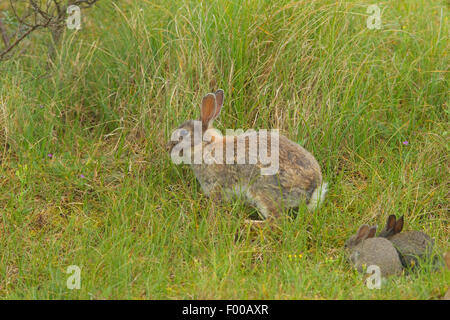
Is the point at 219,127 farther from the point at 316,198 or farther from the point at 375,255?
the point at 375,255

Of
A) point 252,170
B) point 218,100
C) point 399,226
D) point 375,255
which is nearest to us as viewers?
point 375,255

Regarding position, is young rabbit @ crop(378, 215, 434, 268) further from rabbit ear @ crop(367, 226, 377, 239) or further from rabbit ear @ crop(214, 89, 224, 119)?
rabbit ear @ crop(214, 89, 224, 119)

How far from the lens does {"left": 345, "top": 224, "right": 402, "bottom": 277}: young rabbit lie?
4.23 m

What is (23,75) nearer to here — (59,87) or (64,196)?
(59,87)

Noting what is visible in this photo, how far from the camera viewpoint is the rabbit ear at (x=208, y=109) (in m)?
4.82

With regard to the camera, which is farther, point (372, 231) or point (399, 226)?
point (399, 226)

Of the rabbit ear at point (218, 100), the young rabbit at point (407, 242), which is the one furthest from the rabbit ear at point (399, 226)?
the rabbit ear at point (218, 100)

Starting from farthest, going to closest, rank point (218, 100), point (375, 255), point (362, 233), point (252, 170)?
point (218, 100) → point (252, 170) → point (362, 233) → point (375, 255)

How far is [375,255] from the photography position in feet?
14.0

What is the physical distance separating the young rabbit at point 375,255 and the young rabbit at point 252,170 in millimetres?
517

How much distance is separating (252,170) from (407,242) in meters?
1.29

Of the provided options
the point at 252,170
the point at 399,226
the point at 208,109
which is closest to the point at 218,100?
the point at 208,109

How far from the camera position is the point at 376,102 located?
19.1 feet

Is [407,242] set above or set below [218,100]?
below
